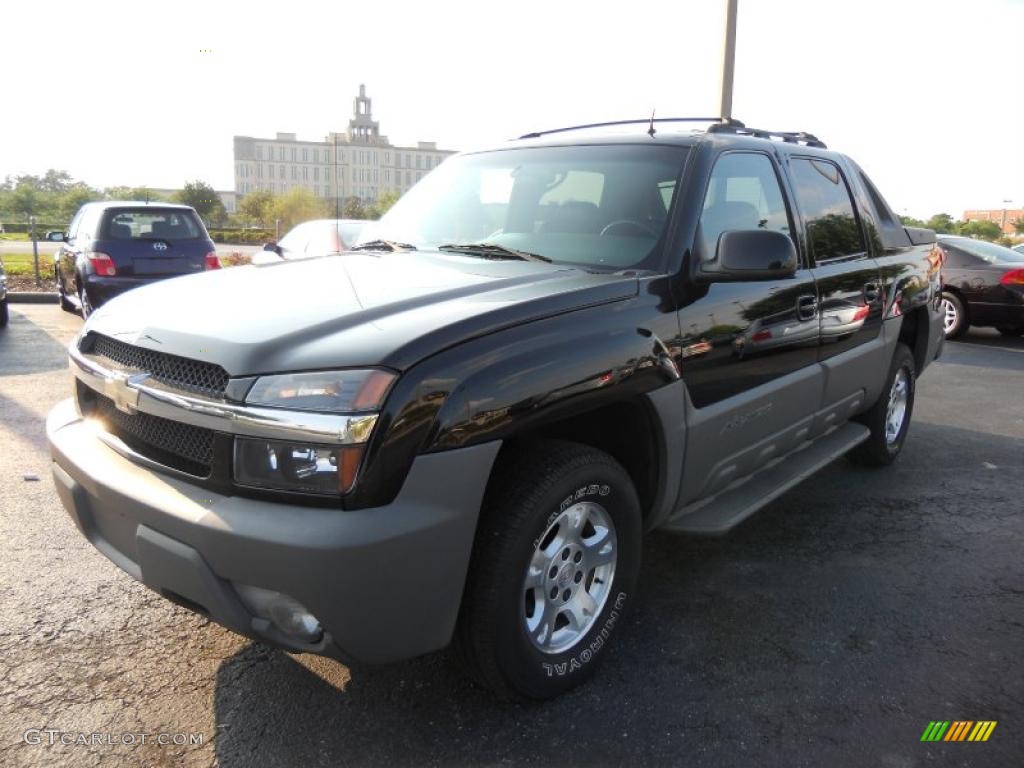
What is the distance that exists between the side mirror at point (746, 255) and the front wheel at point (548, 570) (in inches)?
34.2

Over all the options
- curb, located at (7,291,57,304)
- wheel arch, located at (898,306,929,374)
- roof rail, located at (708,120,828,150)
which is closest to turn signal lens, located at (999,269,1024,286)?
wheel arch, located at (898,306,929,374)

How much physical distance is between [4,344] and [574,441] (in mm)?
8653

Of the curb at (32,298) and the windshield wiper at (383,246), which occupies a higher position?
the windshield wiper at (383,246)

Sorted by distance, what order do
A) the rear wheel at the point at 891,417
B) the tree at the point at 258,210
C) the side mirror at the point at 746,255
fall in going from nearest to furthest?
the side mirror at the point at 746,255
the rear wheel at the point at 891,417
the tree at the point at 258,210

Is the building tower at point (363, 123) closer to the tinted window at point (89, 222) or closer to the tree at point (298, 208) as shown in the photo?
the tree at point (298, 208)

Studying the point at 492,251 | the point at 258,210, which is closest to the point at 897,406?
the point at 492,251

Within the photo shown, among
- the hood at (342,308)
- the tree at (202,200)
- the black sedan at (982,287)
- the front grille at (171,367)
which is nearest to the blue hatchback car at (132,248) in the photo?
the hood at (342,308)

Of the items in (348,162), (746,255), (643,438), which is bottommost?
(643,438)

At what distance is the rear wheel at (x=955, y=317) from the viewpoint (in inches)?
432

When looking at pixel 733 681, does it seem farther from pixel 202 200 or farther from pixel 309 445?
pixel 202 200

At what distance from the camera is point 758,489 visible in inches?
142

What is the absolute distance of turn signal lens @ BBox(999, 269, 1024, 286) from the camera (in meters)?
10.6

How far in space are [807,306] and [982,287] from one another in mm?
8623

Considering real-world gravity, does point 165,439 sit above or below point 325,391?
below
